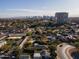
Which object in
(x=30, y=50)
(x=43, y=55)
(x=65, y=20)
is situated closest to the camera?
(x=43, y=55)

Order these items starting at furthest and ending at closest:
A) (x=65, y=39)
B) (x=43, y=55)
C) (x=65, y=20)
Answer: (x=65, y=20) → (x=65, y=39) → (x=43, y=55)

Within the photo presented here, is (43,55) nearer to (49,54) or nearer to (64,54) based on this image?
(49,54)

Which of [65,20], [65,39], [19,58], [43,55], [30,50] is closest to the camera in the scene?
[19,58]

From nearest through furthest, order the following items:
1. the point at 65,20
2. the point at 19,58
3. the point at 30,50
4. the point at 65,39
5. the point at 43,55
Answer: the point at 19,58 → the point at 43,55 → the point at 30,50 → the point at 65,39 → the point at 65,20

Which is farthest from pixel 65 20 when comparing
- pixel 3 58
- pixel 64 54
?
pixel 3 58

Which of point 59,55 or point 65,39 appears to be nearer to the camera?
point 59,55

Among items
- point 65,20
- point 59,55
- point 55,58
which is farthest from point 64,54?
point 65,20

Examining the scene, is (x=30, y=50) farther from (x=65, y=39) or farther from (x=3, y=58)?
(x=65, y=39)

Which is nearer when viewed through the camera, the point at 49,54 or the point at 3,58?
the point at 3,58
